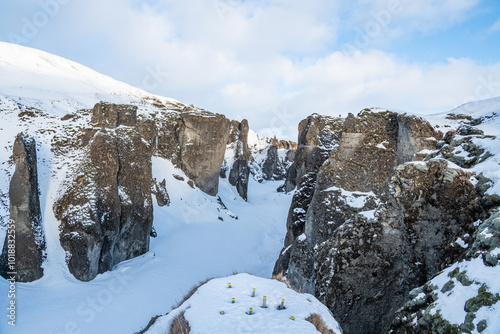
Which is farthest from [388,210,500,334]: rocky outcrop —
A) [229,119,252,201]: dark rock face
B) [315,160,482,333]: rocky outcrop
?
[229,119,252,201]: dark rock face

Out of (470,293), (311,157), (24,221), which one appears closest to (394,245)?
(470,293)

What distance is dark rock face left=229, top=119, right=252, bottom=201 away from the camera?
5462 centimetres

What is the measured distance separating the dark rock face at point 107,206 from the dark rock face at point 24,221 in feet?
5.00

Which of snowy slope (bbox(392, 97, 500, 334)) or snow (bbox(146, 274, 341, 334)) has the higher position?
snowy slope (bbox(392, 97, 500, 334))

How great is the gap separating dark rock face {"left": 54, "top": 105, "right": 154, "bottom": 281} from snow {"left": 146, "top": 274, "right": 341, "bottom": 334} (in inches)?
450

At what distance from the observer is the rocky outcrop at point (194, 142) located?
39.1 meters

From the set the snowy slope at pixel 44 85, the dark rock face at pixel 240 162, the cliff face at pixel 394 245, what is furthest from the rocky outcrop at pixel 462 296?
the dark rock face at pixel 240 162

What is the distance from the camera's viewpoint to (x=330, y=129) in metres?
22.6

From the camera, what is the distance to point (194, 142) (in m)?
40.5

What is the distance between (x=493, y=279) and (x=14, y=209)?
20.4 m

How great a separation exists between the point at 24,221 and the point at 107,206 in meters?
4.51

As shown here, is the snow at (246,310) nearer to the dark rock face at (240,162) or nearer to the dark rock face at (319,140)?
the dark rock face at (319,140)

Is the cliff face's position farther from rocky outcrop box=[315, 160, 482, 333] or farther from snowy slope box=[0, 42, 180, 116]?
snowy slope box=[0, 42, 180, 116]

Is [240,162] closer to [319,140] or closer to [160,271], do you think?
[319,140]
